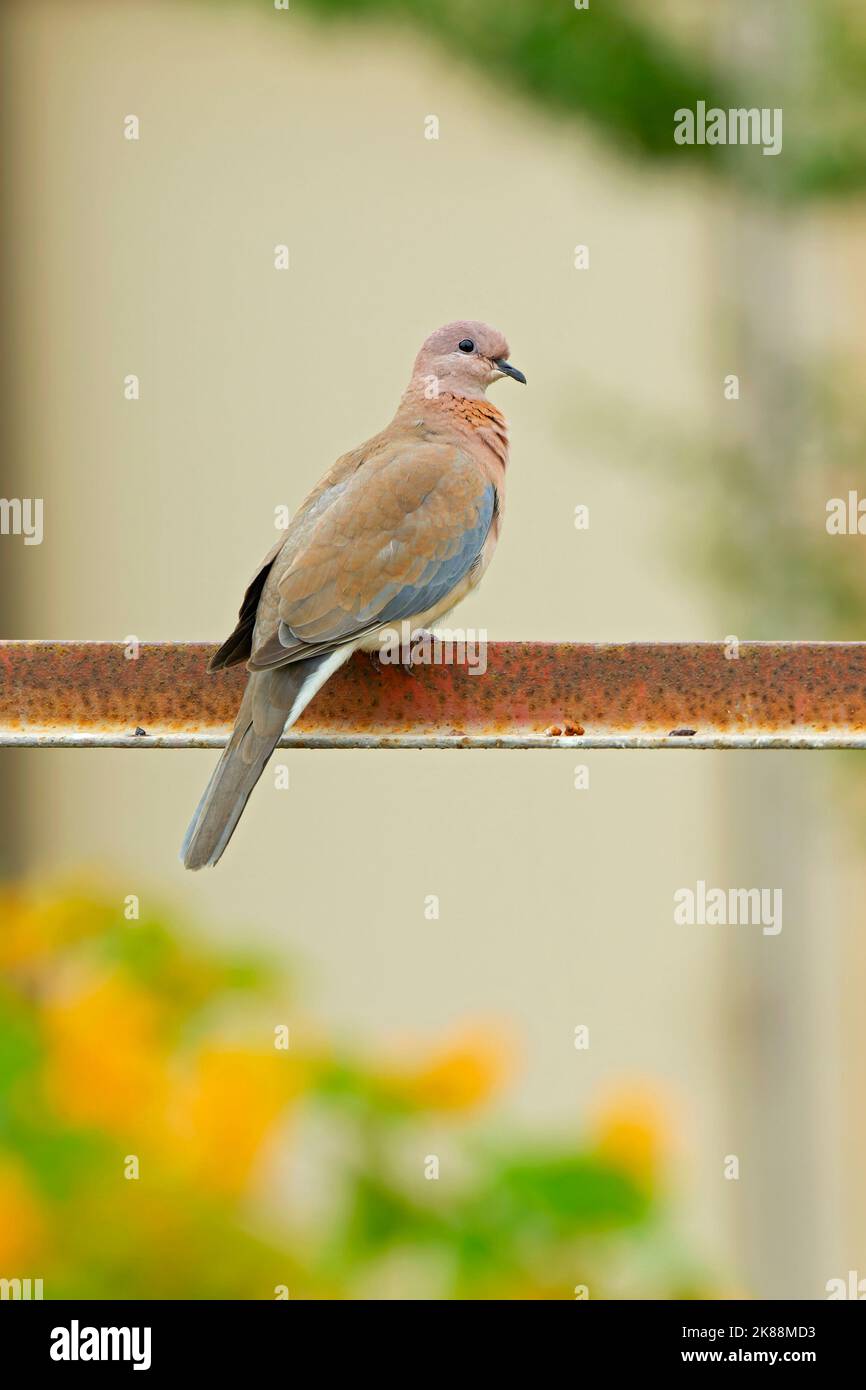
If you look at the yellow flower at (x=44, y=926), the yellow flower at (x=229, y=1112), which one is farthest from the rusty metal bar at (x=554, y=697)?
the yellow flower at (x=44, y=926)

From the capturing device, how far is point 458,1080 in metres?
2.78

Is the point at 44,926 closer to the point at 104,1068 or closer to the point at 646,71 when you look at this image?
the point at 104,1068

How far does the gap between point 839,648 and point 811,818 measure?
3.14 metres

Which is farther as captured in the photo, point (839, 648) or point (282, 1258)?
point (282, 1258)

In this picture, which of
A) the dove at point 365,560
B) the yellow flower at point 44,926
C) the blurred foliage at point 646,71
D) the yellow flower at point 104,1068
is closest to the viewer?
the dove at point 365,560

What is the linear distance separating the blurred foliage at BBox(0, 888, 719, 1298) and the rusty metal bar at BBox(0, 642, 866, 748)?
0.65 metres

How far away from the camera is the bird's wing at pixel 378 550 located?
2680 mm

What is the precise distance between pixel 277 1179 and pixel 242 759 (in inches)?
29.7

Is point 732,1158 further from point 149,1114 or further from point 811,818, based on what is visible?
point 149,1114

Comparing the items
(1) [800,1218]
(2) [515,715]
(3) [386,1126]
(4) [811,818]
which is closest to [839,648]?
(2) [515,715]

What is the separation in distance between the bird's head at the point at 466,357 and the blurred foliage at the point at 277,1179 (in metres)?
1.29

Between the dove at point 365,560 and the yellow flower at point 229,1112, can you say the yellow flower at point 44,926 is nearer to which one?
the yellow flower at point 229,1112

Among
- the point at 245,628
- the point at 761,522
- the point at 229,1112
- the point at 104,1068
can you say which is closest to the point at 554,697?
the point at 245,628

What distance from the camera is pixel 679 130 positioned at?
4117 mm
